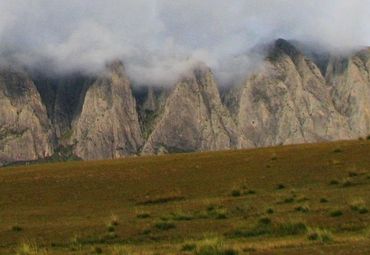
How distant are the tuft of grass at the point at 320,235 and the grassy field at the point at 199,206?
33 mm

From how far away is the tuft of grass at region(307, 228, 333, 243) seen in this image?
1602 centimetres

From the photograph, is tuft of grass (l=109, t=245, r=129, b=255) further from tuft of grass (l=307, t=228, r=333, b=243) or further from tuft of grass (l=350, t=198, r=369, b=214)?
tuft of grass (l=350, t=198, r=369, b=214)

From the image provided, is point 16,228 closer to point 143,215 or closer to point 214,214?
point 143,215

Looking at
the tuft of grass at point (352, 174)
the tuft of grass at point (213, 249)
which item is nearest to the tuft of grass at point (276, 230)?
the tuft of grass at point (213, 249)

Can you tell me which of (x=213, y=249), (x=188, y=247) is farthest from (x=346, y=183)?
(x=213, y=249)

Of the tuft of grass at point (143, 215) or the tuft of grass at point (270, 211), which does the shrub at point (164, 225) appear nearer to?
the tuft of grass at point (143, 215)

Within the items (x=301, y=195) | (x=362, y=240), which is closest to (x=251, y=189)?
(x=301, y=195)

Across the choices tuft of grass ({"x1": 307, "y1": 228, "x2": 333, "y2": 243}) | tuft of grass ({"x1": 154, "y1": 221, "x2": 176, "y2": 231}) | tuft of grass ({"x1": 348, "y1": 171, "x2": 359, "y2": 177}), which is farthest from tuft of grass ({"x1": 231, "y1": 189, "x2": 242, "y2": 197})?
tuft of grass ({"x1": 307, "y1": 228, "x2": 333, "y2": 243})

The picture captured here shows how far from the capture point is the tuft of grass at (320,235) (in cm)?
1602

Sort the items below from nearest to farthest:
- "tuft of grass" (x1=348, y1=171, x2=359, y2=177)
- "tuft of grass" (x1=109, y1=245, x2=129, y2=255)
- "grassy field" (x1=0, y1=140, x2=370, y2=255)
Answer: "tuft of grass" (x1=109, y1=245, x2=129, y2=255) → "grassy field" (x1=0, y1=140, x2=370, y2=255) → "tuft of grass" (x1=348, y1=171, x2=359, y2=177)

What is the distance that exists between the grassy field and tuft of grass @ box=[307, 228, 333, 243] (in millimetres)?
33

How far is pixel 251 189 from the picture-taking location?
27.2m

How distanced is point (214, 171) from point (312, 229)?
53.7ft

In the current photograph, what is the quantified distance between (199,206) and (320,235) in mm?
8574
